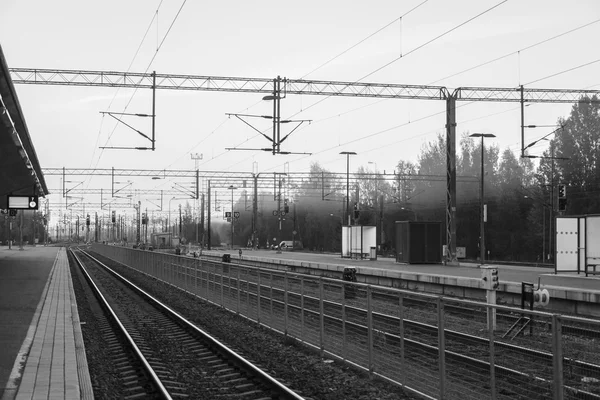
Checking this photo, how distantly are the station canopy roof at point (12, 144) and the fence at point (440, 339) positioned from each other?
6.90m

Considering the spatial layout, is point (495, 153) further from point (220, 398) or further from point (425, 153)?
point (220, 398)

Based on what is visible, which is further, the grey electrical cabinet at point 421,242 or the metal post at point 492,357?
the grey electrical cabinet at point 421,242

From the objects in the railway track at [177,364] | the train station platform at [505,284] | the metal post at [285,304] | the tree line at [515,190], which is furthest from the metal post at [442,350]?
the tree line at [515,190]

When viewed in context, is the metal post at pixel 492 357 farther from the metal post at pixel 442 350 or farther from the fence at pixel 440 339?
the metal post at pixel 442 350

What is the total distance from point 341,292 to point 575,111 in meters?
47.9

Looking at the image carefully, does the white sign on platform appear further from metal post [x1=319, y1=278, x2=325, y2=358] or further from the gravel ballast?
metal post [x1=319, y1=278, x2=325, y2=358]

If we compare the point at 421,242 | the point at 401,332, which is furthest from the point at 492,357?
the point at 421,242

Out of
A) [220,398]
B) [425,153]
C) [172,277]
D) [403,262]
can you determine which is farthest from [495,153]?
[220,398]

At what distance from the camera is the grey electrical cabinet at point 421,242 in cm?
3822

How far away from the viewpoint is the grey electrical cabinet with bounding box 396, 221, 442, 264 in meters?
38.2

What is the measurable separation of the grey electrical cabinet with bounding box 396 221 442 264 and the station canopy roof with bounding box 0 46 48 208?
748 inches

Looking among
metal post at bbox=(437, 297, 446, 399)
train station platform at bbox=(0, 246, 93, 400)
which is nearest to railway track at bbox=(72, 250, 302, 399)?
train station platform at bbox=(0, 246, 93, 400)

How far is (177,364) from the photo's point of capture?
39.4ft

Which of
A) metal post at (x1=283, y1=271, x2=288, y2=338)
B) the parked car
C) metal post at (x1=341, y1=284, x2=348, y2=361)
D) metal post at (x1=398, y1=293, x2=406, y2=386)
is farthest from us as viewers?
the parked car
